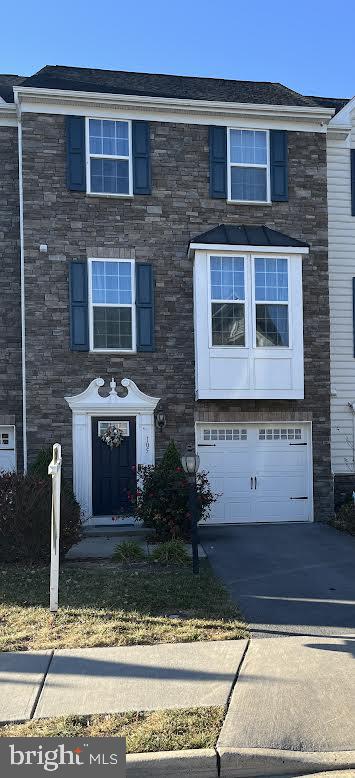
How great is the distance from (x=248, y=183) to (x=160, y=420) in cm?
530

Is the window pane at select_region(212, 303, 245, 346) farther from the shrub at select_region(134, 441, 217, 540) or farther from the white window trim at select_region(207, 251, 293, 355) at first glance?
the shrub at select_region(134, 441, 217, 540)

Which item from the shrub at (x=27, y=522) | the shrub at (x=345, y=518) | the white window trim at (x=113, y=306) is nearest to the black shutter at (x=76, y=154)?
the white window trim at (x=113, y=306)

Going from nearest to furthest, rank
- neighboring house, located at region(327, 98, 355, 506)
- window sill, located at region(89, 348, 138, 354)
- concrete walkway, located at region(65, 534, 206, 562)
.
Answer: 1. concrete walkway, located at region(65, 534, 206, 562)
2. window sill, located at region(89, 348, 138, 354)
3. neighboring house, located at region(327, 98, 355, 506)

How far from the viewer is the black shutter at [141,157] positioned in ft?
42.2

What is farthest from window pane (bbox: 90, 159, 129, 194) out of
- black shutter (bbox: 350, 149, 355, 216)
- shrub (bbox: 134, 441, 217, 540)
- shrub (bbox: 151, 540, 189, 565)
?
shrub (bbox: 151, 540, 189, 565)

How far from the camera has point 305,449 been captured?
43.5 ft

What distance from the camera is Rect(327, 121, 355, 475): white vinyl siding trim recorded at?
45.2 ft

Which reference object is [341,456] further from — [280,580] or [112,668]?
[112,668]

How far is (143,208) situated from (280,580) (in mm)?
7940

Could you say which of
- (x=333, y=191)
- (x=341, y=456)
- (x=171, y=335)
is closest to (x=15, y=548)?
(x=171, y=335)

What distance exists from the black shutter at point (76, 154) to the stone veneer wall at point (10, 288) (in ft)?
4.21

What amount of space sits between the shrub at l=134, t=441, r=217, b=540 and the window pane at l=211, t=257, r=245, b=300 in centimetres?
373

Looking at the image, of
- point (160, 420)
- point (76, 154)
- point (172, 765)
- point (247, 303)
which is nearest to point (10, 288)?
point (76, 154)

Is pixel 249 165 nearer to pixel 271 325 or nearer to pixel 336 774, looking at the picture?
pixel 271 325
